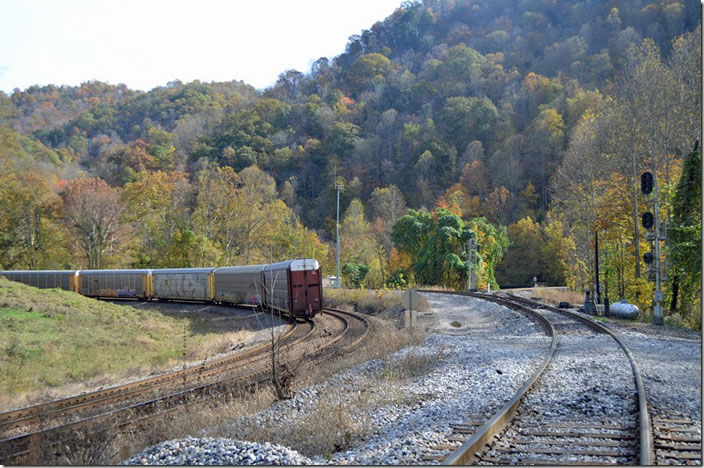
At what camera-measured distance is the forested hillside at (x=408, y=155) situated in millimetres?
29328

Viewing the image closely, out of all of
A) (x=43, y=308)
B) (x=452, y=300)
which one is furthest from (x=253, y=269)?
(x=452, y=300)

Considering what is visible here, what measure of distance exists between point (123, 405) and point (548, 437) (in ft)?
26.8

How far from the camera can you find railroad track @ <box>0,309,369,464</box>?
326 inches

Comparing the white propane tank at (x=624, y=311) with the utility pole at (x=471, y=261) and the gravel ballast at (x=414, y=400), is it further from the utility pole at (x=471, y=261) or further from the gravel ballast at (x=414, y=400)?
the utility pole at (x=471, y=261)

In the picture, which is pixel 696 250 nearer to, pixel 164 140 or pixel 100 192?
pixel 100 192

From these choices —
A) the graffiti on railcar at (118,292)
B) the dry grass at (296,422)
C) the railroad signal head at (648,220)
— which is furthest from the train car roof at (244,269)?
the railroad signal head at (648,220)

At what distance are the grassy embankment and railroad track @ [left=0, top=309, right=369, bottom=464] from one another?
1748mm

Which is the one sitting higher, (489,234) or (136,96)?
(136,96)

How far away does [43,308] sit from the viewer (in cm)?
2350

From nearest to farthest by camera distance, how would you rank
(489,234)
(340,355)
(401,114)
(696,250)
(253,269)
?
(340,355) → (696,250) → (253,269) → (489,234) → (401,114)

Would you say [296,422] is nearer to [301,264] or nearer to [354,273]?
[301,264]

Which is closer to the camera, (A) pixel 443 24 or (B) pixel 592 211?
(B) pixel 592 211

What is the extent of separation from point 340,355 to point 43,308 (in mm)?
15446

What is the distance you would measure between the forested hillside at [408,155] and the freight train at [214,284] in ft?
23.4
